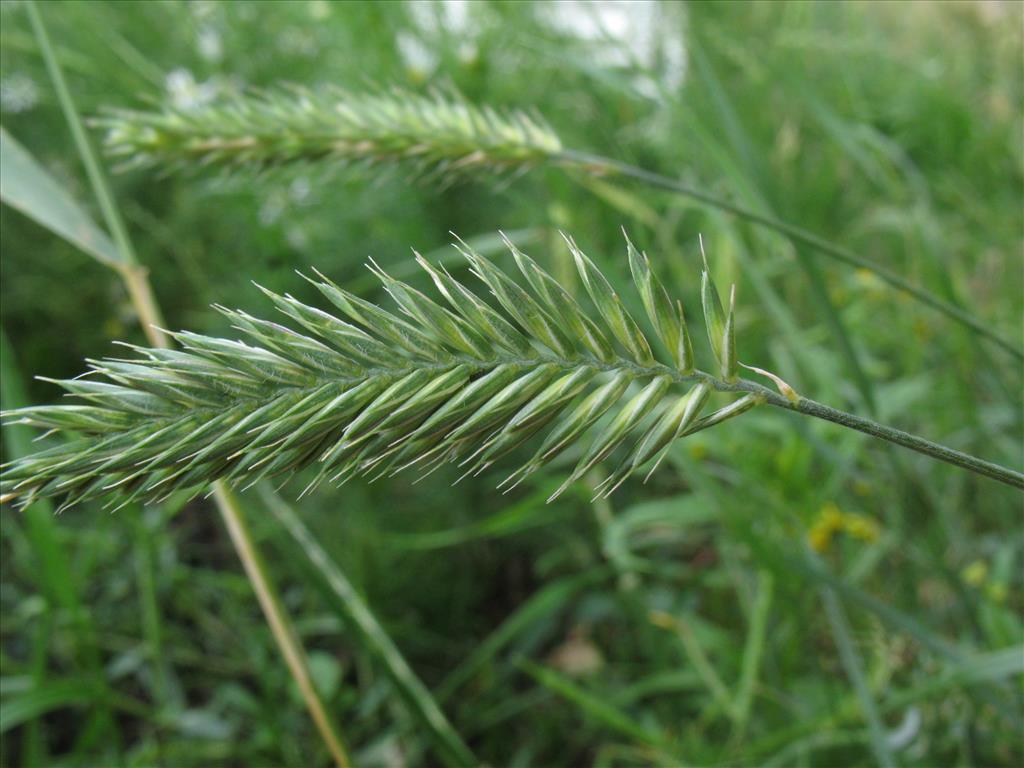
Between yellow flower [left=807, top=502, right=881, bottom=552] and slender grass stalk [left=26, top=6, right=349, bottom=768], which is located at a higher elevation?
slender grass stalk [left=26, top=6, right=349, bottom=768]

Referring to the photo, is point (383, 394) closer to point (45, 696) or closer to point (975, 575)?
point (45, 696)

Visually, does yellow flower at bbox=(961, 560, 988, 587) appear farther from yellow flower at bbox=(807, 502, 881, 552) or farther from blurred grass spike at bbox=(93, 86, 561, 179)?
blurred grass spike at bbox=(93, 86, 561, 179)

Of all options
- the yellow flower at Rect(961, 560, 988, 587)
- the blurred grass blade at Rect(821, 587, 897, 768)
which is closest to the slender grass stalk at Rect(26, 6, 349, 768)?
the blurred grass blade at Rect(821, 587, 897, 768)

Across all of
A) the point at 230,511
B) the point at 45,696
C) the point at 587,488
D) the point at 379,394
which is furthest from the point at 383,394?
the point at 587,488

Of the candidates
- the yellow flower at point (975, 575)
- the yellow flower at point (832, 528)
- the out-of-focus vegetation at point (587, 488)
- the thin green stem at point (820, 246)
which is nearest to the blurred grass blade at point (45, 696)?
the out-of-focus vegetation at point (587, 488)

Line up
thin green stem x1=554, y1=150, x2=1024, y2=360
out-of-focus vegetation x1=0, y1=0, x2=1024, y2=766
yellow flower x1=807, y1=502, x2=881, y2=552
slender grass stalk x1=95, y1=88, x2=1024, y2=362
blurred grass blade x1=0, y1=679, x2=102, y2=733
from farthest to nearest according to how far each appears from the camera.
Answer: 1. yellow flower x1=807, y1=502, x2=881, y2=552
2. out-of-focus vegetation x1=0, y1=0, x2=1024, y2=766
3. blurred grass blade x1=0, y1=679, x2=102, y2=733
4. slender grass stalk x1=95, y1=88, x2=1024, y2=362
5. thin green stem x1=554, y1=150, x2=1024, y2=360
